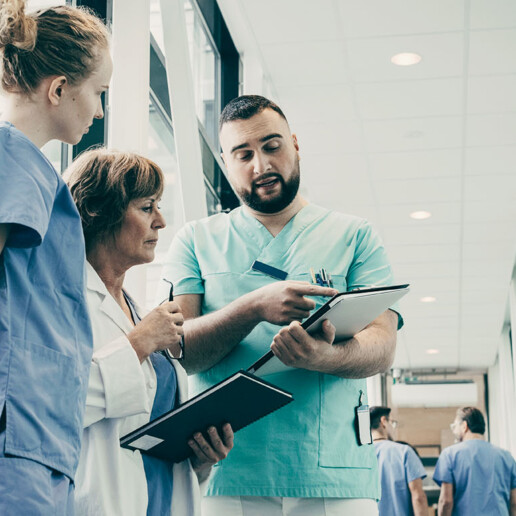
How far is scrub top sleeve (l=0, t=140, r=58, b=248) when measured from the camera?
1.07 meters

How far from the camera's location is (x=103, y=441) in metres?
1.46

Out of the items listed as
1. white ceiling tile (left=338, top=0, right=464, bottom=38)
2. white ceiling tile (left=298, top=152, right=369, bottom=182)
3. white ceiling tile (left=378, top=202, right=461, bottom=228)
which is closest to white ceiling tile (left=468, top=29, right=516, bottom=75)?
white ceiling tile (left=338, top=0, right=464, bottom=38)

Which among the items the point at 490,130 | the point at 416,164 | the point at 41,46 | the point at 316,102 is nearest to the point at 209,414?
the point at 41,46

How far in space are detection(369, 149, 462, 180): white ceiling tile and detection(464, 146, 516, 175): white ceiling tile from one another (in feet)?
0.27

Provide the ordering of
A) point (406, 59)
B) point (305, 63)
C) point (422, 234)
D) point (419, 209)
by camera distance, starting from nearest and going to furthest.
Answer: point (406, 59) < point (305, 63) < point (419, 209) < point (422, 234)

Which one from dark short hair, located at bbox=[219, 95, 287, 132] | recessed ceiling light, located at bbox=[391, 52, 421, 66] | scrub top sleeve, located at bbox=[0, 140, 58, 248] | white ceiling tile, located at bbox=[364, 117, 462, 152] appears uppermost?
recessed ceiling light, located at bbox=[391, 52, 421, 66]

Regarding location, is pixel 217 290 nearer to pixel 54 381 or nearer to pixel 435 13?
pixel 54 381

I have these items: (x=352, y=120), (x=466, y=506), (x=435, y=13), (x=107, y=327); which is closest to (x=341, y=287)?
(x=107, y=327)

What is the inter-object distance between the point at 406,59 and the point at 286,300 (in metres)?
3.64

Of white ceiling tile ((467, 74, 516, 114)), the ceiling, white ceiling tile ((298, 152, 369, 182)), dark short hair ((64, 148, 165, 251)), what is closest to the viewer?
dark short hair ((64, 148, 165, 251))

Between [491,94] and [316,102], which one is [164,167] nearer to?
[316,102]

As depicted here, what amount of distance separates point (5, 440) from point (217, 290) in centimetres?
92

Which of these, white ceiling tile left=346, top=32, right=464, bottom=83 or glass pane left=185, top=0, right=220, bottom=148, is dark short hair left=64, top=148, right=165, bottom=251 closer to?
glass pane left=185, top=0, right=220, bottom=148

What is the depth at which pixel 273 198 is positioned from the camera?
1.97 meters
